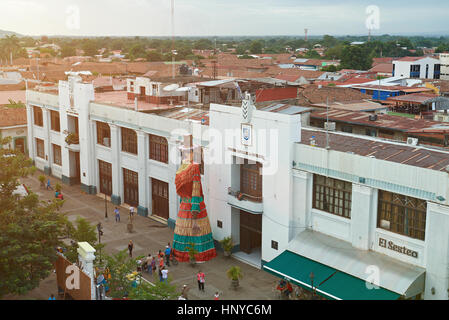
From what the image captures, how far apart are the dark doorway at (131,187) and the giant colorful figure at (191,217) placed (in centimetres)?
1146

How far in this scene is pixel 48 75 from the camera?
11781 cm

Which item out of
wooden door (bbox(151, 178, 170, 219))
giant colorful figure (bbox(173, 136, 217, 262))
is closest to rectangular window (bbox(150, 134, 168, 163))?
wooden door (bbox(151, 178, 170, 219))

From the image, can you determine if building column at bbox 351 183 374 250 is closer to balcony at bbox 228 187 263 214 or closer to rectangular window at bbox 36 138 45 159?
balcony at bbox 228 187 263 214

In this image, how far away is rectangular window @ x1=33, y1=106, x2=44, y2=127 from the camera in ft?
195

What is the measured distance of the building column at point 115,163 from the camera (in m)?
47.0

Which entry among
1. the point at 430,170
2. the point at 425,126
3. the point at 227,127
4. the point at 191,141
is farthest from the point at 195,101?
the point at 430,170

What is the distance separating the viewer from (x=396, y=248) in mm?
26969

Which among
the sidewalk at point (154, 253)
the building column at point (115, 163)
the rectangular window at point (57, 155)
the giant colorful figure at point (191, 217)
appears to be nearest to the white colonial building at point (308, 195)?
the building column at point (115, 163)

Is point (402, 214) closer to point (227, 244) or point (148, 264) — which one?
point (227, 244)

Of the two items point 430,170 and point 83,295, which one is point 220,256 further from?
point 430,170

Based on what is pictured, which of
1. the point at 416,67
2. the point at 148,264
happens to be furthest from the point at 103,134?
the point at 416,67

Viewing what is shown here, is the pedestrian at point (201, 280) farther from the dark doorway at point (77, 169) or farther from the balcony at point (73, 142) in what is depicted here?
the dark doorway at point (77, 169)

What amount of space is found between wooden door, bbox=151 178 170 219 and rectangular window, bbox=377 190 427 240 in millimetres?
19608

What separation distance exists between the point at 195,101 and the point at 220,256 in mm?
19046
